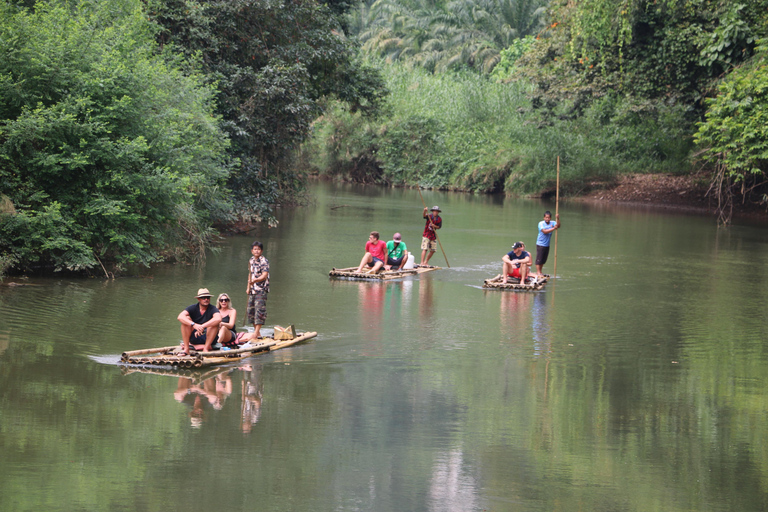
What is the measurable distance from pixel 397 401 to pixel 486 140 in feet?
162

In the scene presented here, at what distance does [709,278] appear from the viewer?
20.0 meters

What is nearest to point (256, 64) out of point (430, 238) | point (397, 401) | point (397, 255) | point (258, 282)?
point (430, 238)

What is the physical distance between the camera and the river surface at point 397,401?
23.1 feet

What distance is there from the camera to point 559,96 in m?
45.7

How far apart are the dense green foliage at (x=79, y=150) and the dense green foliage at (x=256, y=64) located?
6257 mm

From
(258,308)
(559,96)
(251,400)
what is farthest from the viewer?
(559,96)

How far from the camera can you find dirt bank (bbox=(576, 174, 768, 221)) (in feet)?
132

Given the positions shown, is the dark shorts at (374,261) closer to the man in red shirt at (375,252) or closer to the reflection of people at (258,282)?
the man in red shirt at (375,252)

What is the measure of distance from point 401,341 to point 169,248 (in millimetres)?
8559

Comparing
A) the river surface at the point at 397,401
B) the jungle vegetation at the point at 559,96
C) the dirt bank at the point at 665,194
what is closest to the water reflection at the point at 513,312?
the river surface at the point at 397,401

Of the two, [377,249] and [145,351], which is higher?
[377,249]

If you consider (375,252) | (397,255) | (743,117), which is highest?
(743,117)

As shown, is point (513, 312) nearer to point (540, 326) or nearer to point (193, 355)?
point (540, 326)

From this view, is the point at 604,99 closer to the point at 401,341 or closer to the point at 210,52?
the point at 210,52
